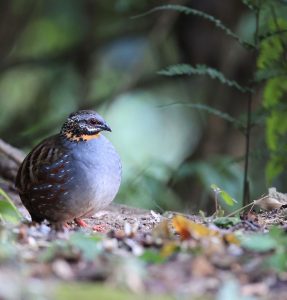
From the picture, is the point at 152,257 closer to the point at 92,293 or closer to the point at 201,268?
the point at 201,268

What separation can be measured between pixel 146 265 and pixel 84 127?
8.40 feet

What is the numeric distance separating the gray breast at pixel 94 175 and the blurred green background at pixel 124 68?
2308 millimetres

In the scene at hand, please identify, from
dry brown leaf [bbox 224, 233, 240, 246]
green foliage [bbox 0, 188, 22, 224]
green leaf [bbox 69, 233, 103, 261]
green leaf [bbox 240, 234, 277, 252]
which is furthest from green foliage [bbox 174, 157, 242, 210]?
→ green leaf [bbox 69, 233, 103, 261]

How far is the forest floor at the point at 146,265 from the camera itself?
296cm

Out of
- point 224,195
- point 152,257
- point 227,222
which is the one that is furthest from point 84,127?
point 152,257

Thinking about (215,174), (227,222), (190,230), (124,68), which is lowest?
(215,174)

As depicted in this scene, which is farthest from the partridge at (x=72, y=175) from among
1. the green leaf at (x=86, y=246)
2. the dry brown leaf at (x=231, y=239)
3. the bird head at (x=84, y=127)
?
the green leaf at (x=86, y=246)

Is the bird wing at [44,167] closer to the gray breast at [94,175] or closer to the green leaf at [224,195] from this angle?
the gray breast at [94,175]

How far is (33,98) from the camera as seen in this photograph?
423 inches

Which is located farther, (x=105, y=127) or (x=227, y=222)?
(x=105, y=127)

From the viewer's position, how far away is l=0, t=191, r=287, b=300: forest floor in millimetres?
2955

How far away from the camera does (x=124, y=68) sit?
31.2ft

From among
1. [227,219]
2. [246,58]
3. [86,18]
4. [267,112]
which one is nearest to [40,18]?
[86,18]

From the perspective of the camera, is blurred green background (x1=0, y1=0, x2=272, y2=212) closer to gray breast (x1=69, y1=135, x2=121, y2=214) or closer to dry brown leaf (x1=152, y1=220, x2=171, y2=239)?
gray breast (x1=69, y1=135, x2=121, y2=214)
